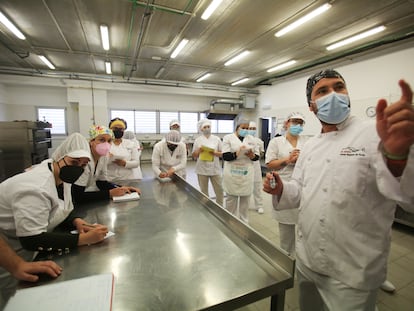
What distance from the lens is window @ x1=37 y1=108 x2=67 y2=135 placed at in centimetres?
624

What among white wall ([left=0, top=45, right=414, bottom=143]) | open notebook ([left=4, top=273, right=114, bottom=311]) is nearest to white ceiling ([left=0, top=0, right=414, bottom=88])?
white wall ([left=0, top=45, right=414, bottom=143])

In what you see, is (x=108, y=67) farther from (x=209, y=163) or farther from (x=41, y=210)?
(x=41, y=210)

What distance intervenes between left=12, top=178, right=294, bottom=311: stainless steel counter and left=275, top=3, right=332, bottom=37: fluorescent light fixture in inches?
122

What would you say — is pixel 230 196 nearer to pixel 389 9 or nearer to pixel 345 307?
pixel 345 307

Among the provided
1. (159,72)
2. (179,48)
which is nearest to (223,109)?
(159,72)

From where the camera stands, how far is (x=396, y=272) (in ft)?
6.46

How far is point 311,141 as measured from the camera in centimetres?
108

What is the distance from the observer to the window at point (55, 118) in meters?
6.24

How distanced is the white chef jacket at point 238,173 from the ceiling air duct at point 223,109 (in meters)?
4.79

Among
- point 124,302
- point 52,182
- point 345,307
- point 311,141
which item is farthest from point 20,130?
point 345,307

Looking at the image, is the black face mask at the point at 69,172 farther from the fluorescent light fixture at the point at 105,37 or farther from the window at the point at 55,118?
the window at the point at 55,118

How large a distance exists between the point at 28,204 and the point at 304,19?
3.76 m

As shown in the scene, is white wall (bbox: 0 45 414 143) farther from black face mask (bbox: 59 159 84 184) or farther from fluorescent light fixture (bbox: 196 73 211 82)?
black face mask (bbox: 59 159 84 184)

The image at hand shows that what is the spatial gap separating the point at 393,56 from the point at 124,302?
5.38 metres
